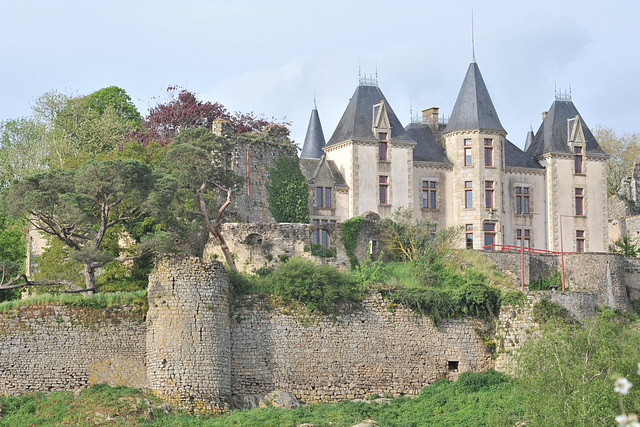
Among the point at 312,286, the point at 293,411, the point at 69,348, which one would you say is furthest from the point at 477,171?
the point at 69,348

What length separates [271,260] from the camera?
4366 cm

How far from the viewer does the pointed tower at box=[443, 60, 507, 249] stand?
51.8 meters

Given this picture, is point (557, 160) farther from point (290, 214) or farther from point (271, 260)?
point (271, 260)

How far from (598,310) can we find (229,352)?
14.2 meters

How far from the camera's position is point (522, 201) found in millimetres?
53406

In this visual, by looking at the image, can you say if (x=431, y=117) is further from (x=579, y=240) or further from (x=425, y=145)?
(x=579, y=240)

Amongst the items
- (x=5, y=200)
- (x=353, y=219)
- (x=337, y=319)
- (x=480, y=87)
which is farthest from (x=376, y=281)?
(x=480, y=87)

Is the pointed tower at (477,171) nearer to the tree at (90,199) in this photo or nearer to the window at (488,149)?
the window at (488,149)

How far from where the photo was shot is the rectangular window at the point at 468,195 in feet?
171

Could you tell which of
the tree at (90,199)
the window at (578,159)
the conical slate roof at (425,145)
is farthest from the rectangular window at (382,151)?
the tree at (90,199)

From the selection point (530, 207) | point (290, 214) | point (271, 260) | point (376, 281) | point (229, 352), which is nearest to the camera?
point (229, 352)

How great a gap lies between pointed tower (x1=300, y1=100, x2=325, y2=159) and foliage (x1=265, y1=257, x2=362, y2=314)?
22.1 metres

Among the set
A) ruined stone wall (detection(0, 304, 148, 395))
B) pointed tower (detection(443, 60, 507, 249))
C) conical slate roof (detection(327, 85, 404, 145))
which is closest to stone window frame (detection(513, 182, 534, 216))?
pointed tower (detection(443, 60, 507, 249))

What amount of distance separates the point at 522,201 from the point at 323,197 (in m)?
9.49
